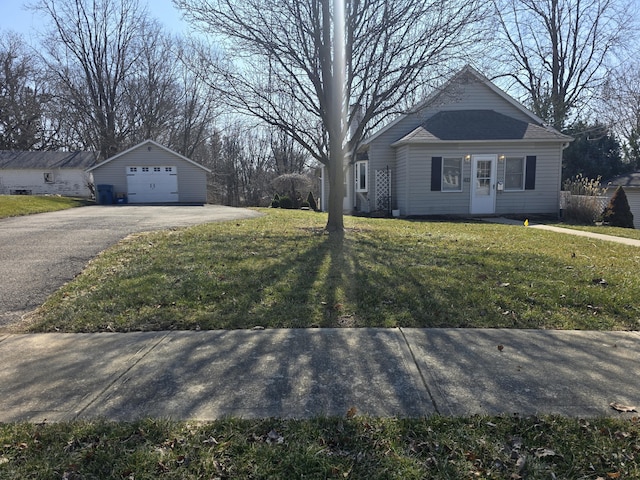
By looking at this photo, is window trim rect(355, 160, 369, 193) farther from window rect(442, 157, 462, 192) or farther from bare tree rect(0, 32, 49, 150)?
bare tree rect(0, 32, 49, 150)

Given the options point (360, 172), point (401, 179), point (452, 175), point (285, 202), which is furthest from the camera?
→ point (285, 202)

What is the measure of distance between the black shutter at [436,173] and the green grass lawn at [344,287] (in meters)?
7.85

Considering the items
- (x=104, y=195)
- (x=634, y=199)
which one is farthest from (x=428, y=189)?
(x=104, y=195)

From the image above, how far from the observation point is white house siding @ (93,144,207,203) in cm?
2675

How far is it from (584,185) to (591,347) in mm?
14542

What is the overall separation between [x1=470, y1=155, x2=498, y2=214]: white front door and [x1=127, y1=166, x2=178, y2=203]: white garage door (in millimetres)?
19611

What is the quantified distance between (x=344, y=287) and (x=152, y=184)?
82.3 ft

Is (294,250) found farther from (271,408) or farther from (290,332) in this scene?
(271,408)

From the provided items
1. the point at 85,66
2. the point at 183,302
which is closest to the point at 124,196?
the point at 85,66

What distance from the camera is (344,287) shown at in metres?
5.40

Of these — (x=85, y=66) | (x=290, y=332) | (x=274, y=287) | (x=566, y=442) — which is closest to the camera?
(x=566, y=442)

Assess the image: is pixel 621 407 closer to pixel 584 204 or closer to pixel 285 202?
pixel 584 204

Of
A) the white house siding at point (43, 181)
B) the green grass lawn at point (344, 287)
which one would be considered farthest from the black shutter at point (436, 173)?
the white house siding at point (43, 181)

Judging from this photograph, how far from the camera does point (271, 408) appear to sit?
2721mm
